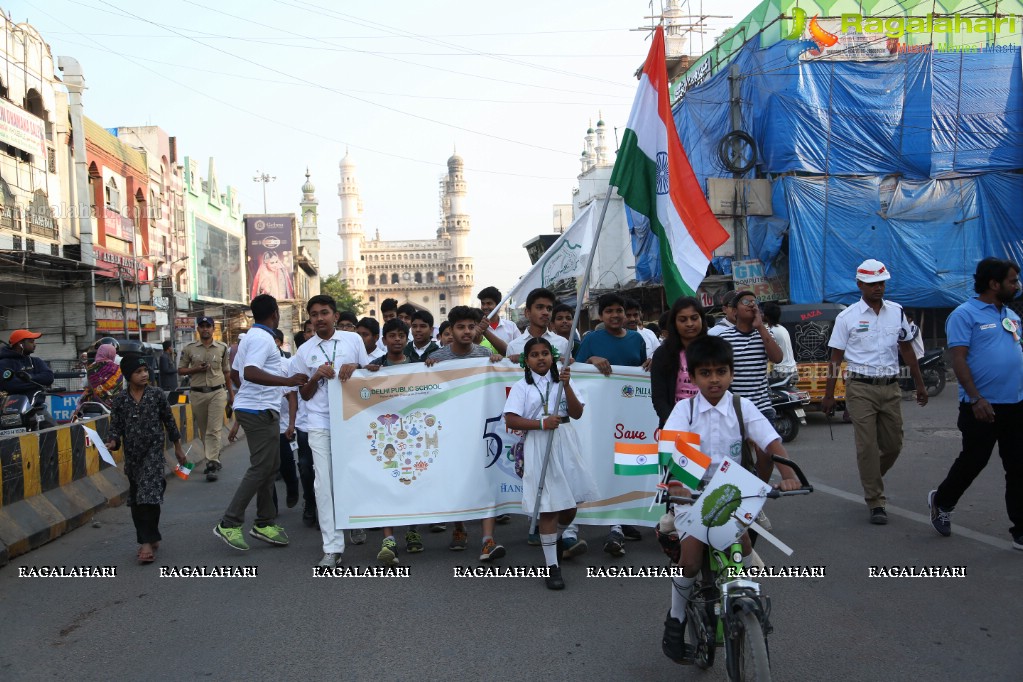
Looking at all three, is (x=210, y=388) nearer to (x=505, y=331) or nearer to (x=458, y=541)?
(x=505, y=331)

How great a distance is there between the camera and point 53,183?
25.0m

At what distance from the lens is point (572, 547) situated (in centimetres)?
589

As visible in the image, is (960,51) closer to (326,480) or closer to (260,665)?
(326,480)

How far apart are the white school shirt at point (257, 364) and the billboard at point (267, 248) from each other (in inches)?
2285

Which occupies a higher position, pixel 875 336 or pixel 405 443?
pixel 875 336

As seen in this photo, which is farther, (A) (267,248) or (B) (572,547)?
(A) (267,248)

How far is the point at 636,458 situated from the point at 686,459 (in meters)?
2.32

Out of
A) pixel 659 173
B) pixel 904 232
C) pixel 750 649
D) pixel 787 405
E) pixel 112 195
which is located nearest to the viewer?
pixel 750 649

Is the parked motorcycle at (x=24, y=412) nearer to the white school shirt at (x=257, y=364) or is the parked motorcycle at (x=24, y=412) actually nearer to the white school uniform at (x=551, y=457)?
the white school shirt at (x=257, y=364)

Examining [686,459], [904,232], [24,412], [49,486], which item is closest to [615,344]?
[686,459]

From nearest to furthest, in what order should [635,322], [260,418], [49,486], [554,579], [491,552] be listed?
1. [554,579]
2. [491,552]
3. [260,418]
4. [49,486]
5. [635,322]

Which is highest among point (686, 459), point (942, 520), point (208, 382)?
point (686, 459)

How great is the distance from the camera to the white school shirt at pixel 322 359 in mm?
6312

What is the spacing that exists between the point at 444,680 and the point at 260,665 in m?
0.93
